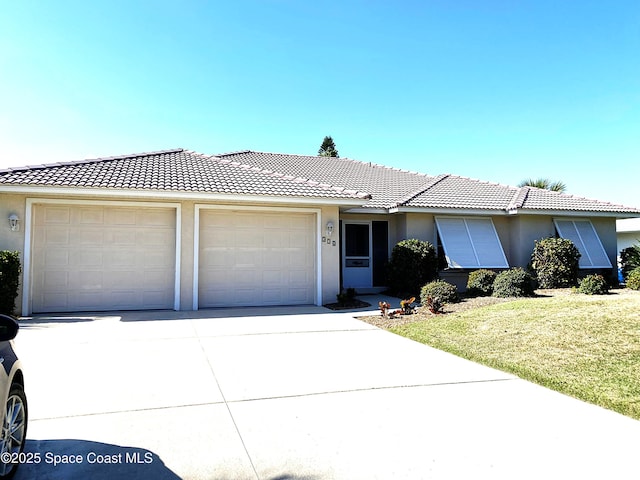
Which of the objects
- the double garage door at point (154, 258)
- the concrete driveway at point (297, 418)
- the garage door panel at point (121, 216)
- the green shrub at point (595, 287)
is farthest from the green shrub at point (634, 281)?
the garage door panel at point (121, 216)

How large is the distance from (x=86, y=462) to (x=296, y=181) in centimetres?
1052

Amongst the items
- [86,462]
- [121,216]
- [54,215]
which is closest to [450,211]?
[121,216]

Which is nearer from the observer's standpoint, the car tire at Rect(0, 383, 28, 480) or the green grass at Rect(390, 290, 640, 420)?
the car tire at Rect(0, 383, 28, 480)

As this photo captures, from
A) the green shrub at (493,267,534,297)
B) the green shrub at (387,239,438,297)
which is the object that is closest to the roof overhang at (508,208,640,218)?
the green shrub at (493,267,534,297)

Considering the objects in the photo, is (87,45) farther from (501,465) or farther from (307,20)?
(501,465)

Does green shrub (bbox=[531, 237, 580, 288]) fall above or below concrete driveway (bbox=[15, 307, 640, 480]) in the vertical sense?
above

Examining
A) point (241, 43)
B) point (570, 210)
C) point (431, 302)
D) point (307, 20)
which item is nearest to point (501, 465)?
point (431, 302)

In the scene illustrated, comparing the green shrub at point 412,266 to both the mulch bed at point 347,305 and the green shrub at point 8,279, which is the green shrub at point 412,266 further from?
the green shrub at point 8,279

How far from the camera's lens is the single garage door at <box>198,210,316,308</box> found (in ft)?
37.7

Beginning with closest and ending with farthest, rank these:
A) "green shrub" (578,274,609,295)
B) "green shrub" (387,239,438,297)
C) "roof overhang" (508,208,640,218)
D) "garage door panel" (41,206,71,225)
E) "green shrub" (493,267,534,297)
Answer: "garage door panel" (41,206,71,225), "green shrub" (578,274,609,295), "green shrub" (493,267,534,297), "green shrub" (387,239,438,297), "roof overhang" (508,208,640,218)

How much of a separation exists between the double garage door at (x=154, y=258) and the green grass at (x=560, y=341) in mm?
4709

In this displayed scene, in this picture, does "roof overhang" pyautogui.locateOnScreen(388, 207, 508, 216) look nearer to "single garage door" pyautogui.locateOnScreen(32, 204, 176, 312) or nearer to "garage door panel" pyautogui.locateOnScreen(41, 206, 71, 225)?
"single garage door" pyautogui.locateOnScreen(32, 204, 176, 312)

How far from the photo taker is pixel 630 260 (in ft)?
50.8

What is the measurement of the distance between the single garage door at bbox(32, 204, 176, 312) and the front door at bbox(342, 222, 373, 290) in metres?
6.48
